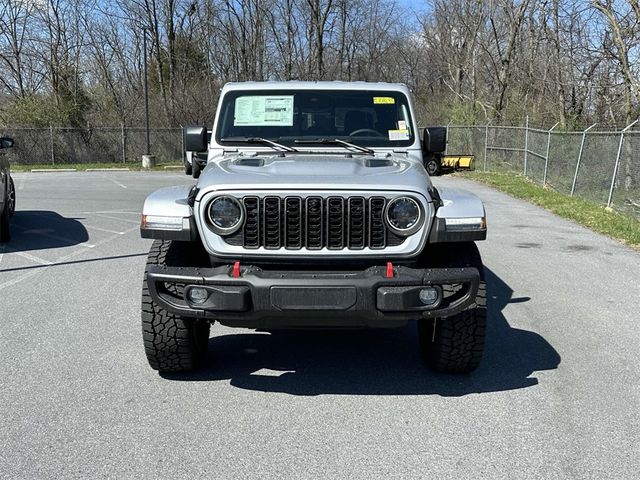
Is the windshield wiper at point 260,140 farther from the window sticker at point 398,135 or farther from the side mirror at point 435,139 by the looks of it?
the side mirror at point 435,139

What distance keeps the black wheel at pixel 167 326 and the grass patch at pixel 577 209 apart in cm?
750

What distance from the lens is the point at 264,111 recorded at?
5.29 metres

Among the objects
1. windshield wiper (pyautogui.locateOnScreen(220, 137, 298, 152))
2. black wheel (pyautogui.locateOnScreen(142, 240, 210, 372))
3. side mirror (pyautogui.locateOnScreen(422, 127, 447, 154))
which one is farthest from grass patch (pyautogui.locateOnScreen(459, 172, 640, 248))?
black wheel (pyautogui.locateOnScreen(142, 240, 210, 372))

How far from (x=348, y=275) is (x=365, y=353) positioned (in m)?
1.39

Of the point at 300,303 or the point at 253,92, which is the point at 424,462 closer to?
the point at 300,303

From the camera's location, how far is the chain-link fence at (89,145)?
3133 cm

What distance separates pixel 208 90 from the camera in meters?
38.1

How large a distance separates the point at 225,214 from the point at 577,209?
426 inches

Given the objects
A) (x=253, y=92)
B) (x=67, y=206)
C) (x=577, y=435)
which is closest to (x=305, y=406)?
(x=577, y=435)

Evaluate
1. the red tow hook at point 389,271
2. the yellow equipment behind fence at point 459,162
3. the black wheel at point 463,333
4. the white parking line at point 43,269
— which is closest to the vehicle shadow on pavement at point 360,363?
the black wheel at point 463,333

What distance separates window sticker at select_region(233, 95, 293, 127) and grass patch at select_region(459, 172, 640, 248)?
6.39 m

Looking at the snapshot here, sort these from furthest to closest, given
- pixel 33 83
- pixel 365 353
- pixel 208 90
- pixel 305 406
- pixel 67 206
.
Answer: pixel 208 90, pixel 33 83, pixel 67 206, pixel 365 353, pixel 305 406

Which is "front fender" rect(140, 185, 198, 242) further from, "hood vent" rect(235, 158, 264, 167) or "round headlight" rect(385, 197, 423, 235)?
"round headlight" rect(385, 197, 423, 235)

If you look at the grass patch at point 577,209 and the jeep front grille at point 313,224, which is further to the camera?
the grass patch at point 577,209
